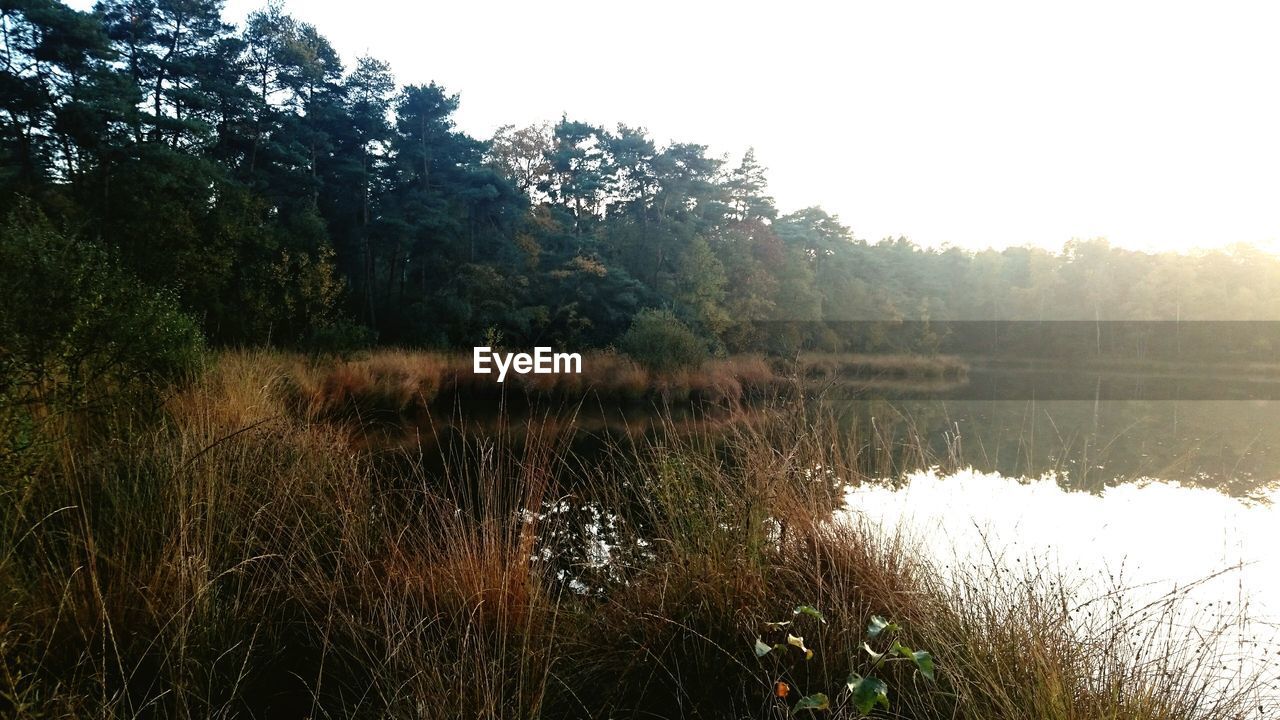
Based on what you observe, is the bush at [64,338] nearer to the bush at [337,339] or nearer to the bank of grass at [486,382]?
the bank of grass at [486,382]

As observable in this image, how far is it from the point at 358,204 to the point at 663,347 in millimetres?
13250

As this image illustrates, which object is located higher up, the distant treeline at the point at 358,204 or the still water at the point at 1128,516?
the distant treeline at the point at 358,204

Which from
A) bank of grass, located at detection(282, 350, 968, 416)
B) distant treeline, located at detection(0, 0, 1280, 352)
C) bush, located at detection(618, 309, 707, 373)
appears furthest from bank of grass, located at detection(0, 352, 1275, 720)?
bush, located at detection(618, 309, 707, 373)

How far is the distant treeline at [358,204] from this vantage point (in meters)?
15.0

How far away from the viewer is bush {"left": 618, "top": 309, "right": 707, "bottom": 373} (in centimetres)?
1506

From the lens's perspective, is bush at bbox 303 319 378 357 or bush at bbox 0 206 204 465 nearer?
bush at bbox 0 206 204 465

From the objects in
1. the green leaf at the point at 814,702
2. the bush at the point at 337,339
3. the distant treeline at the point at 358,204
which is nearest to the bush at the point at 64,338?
the green leaf at the point at 814,702

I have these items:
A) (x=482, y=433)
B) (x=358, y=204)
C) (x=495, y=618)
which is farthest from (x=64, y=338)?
(x=358, y=204)

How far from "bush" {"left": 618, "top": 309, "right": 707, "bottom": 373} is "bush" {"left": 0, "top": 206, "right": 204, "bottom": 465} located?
33.9 ft

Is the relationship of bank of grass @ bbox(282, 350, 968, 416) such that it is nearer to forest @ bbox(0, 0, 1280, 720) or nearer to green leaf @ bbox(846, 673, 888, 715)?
forest @ bbox(0, 0, 1280, 720)

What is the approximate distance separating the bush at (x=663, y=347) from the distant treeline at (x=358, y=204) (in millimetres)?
2883

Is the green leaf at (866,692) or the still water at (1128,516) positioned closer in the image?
the green leaf at (866,692)

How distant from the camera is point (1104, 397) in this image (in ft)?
52.7

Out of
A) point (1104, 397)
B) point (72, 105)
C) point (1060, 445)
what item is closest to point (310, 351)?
point (72, 105)
